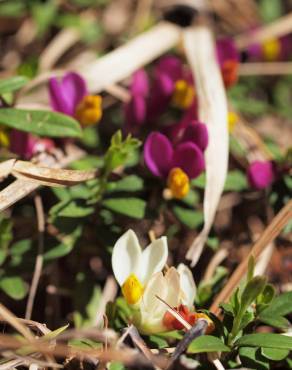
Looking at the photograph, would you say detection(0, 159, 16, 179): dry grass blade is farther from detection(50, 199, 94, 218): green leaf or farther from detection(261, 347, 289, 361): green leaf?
detection(261, 347, 289, 361): green leaf

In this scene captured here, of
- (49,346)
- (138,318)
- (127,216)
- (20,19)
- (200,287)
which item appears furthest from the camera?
(20,19)

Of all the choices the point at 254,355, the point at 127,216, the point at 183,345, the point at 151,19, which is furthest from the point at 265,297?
the point at 151,19

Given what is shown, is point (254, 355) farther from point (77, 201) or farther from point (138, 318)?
point (77, 201)

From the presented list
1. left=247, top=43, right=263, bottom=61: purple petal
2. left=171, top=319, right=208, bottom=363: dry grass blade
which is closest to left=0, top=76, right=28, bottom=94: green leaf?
left=171, top=319, right=208, bottom=363: dry grass blade

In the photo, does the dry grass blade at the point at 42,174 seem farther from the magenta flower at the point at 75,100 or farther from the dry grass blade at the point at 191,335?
the dry grass blade at the point at 191,335

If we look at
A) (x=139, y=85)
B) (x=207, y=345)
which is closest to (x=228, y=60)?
(x=139, y=85)

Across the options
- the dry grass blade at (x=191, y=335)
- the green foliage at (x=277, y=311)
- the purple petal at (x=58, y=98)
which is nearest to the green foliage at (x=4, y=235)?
the purple petal at (x=58, y=98)

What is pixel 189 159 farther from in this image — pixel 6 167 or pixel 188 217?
pixel 6 167
